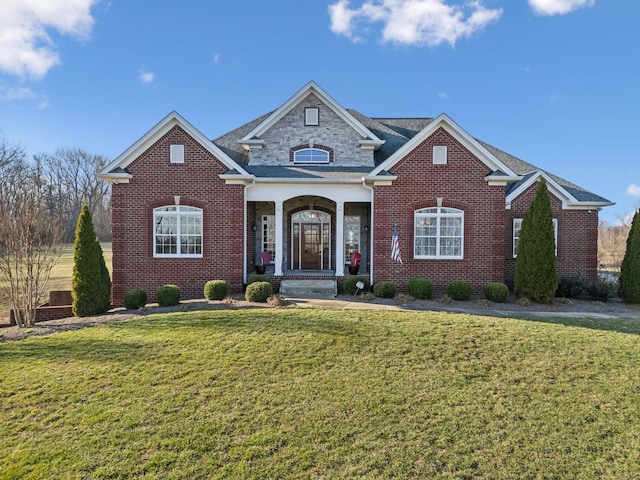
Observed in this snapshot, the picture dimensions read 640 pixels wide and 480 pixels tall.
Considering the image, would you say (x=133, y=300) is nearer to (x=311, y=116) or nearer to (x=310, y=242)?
(x=310, y=242)

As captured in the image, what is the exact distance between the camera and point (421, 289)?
472 inches

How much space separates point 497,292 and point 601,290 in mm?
4166

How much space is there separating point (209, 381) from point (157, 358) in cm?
150

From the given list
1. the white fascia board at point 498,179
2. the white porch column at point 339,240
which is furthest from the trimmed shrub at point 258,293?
the white fascia board at point 498,179

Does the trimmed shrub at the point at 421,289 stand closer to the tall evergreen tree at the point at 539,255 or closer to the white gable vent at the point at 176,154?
the tall evergreen tree at the point at 539,255

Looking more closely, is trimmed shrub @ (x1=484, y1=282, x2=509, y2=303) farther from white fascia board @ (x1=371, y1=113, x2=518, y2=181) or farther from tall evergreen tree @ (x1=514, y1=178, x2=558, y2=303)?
white fascia board @ (x1=371, y1=113, x2=518, y2=181)

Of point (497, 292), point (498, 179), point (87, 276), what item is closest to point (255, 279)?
point (87, 276)

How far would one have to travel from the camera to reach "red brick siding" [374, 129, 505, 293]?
12703 millimetres

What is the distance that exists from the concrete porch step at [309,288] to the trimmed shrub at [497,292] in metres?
5.14

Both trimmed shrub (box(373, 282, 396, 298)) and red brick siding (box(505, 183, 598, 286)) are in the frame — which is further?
red brick siding (box(505, 183, 598, 286))

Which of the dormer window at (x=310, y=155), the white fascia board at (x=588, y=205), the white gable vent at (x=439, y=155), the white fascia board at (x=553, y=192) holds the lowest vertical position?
the white fascia board at (x=588, y=205)

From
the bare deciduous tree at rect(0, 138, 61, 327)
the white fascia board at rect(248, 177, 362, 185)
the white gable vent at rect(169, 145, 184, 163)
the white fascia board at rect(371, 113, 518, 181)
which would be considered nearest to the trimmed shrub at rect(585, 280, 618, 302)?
the white fascia board at rect(371, 113, 518, 181)

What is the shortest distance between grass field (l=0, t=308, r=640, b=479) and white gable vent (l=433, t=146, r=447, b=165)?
670cm

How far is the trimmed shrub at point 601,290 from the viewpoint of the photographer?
12.6m
